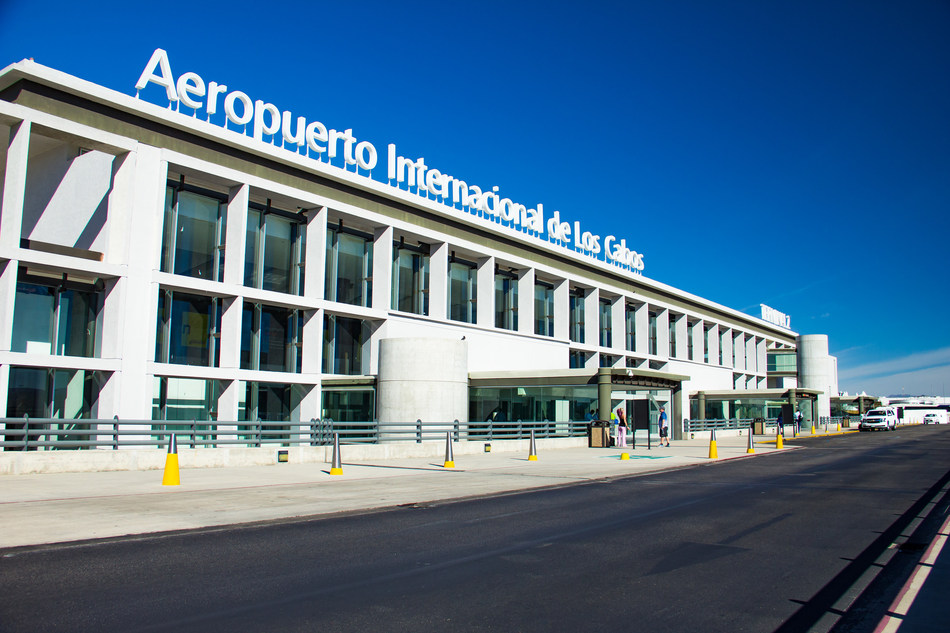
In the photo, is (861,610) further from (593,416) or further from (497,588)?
(593,416)

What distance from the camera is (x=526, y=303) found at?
4872 cm

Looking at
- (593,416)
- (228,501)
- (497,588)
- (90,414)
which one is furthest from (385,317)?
(497,588)

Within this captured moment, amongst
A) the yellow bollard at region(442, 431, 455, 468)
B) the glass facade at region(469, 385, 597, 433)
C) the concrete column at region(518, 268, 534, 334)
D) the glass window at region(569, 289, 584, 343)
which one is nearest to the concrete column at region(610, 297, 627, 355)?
the glass window at region(569, 289, 584, 343)

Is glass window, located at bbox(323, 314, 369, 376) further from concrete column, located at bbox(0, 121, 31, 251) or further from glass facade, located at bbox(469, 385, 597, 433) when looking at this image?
concrete column, located at bbox(0, 121, 31, 251)

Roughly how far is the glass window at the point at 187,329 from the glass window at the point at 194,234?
1.23 metres

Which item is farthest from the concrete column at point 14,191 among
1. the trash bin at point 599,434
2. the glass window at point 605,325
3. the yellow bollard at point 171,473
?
the glass window at point 605,325

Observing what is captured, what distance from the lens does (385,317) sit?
38281 mm

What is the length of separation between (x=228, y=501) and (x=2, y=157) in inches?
912

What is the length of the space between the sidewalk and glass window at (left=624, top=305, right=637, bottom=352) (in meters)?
38.7

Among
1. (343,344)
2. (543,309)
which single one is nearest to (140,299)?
(343,344)

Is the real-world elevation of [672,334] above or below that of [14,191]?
below

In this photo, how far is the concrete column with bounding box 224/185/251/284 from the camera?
31.8 meters

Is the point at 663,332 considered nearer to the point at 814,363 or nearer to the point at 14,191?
the point at 814,363

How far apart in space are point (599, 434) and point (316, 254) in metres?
16.8
